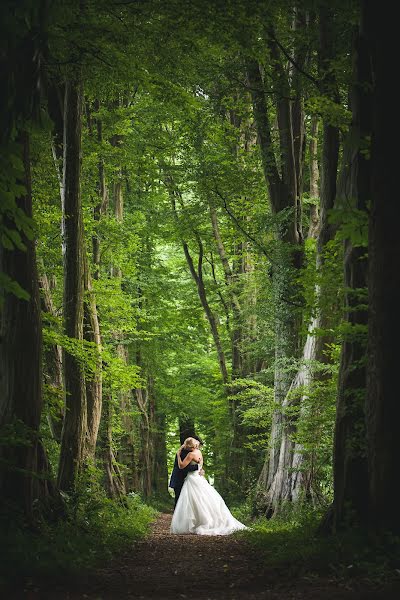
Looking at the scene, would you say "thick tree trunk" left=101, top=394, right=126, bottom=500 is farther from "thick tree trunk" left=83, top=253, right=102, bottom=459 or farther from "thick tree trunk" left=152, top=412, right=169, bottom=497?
"thick tree trunk" left=152, top=412, right=169, bottom=497

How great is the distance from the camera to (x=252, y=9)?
840 cm

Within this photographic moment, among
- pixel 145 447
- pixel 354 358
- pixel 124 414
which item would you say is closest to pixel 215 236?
pixel 124 414

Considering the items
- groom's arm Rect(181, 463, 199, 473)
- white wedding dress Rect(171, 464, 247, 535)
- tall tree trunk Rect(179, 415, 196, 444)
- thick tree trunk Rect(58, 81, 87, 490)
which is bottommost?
white wedding dress Rect(171, 464, 247, 535)

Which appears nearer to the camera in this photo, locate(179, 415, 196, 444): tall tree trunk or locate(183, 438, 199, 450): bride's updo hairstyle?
locate(183, 438, 199, 450): bride's updo hairstyle

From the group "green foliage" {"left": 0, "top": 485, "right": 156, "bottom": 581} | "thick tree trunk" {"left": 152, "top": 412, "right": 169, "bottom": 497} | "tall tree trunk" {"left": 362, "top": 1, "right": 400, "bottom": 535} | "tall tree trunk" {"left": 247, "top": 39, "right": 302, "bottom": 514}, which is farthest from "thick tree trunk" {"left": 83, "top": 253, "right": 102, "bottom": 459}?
"thick tree trunk" {"left": 152, "top": 412, "right": 169, "bottom": 497}

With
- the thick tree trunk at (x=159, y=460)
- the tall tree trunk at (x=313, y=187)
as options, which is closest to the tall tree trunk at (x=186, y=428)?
the thick tree trunk at (x=159, y=460)

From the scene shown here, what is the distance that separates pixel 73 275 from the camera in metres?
11.6

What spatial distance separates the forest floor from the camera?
4.96 metres

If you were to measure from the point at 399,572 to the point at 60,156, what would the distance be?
384 inches

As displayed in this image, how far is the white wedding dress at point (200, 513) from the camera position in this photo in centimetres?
1427

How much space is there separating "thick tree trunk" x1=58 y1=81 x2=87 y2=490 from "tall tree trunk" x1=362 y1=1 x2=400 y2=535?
6.53 m

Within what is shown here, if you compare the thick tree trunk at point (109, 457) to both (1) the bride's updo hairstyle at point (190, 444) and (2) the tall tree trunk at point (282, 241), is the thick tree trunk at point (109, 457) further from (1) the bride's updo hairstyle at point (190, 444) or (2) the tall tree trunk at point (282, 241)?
(2) the tall tree trunk at point (282, 241)

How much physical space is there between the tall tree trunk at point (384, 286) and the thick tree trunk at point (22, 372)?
3.64 meters

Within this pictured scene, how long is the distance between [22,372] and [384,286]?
4.17 metres
